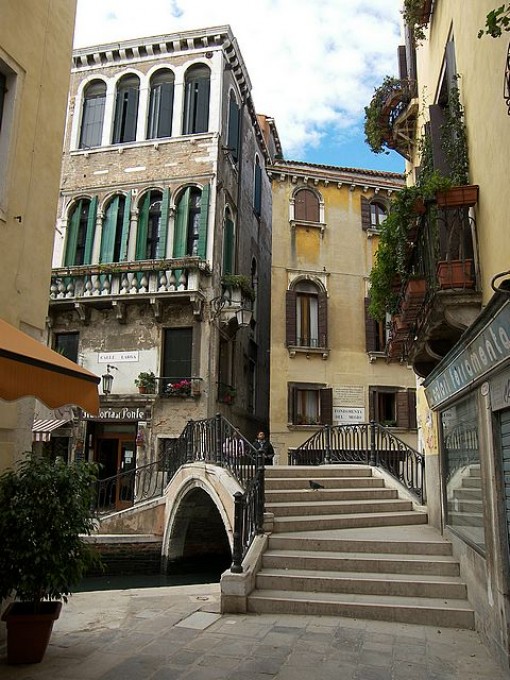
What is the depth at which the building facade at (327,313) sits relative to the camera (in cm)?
1983

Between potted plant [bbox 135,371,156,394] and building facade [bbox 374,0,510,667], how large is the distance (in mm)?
11498

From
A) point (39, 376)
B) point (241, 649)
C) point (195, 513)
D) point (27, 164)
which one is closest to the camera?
point (39, 376)

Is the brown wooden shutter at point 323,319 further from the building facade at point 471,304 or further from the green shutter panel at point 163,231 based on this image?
the building facade at point 471,304

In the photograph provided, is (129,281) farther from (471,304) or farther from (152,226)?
(471,304)

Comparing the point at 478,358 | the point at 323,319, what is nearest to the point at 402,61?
the point at 478,358

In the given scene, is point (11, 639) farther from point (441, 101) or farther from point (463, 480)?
point (441, 101)

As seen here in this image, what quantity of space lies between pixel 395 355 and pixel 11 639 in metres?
6.61

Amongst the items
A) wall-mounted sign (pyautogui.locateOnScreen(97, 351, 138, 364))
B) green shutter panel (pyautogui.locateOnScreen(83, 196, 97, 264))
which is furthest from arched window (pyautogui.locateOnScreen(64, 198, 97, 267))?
wall-mounted sign (pyautogui.locateOnScreen(97, 351, 138, 364))

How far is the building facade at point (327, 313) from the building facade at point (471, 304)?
11564mm

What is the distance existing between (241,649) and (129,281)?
15.2 m

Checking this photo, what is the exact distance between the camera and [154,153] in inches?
811

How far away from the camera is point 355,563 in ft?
23.0

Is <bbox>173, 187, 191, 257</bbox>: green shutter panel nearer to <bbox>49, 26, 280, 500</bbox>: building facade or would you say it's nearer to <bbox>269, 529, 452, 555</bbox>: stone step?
<bbox>49, 26, 280, 500</bbox>: building facade

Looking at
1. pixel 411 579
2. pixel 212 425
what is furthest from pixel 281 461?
pixel 411 579
